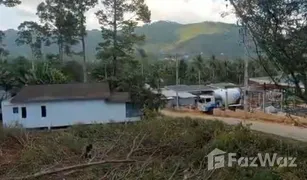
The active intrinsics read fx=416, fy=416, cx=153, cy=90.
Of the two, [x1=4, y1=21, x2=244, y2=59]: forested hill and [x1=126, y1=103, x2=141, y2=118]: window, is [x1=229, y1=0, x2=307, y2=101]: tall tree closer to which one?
[x1=126, y1=103, x2=141, y2=118]: window

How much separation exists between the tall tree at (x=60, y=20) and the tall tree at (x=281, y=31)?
19158mm

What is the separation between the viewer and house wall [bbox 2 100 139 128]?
2000 centimetres

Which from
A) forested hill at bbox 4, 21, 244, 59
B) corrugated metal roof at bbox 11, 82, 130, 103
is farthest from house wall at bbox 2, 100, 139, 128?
forested hill at bbox 4, 21, 244, 59

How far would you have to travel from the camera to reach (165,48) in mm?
65875

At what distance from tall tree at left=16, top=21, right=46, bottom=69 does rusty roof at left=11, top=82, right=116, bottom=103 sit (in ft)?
25.9

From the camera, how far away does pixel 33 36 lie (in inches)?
1145

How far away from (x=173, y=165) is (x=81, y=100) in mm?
13183

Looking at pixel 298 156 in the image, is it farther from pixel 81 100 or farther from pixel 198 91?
pixel 198 91

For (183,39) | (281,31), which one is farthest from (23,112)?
(183,39)

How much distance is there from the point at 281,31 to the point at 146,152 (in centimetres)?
360

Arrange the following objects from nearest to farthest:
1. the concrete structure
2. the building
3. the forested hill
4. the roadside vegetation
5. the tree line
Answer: the roadside vegetation
the building
the tree line
the concrete structure
the forested hill

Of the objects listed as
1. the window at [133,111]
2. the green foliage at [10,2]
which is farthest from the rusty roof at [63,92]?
the green foliage at [10,2]

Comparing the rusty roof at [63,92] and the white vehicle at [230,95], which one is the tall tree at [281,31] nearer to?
the rusty roof at [63,92]

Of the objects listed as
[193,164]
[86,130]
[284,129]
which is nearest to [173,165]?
[193,164]
